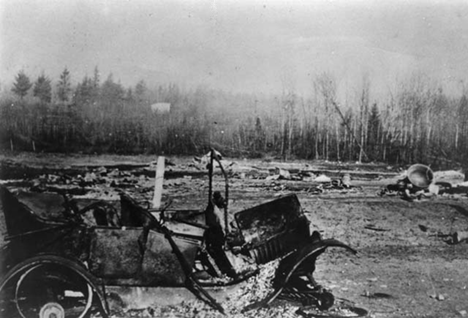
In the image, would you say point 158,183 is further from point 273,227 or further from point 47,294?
point 47,294

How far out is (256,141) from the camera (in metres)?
4.76

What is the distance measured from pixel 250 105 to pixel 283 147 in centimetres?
54

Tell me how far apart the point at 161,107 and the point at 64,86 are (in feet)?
3.18

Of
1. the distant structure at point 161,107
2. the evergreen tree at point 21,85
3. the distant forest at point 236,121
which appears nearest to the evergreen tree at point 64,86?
the distant forest at point 236,121

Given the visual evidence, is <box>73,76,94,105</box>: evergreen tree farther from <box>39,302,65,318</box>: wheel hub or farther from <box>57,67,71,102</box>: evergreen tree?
<box>39,302,65,318</box>: wheel hub

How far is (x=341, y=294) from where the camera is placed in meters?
4.61

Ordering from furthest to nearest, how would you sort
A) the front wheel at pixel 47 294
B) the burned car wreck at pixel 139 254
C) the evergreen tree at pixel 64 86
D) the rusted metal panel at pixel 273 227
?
the evergreen tree at pixel 64 86 < the rusted metal panel at pixel 273 227 < the burned car wreck at pixel 139 254 < the front wheel at pixel 47 294

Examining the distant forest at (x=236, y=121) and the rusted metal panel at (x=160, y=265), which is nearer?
the rusted metal panel at (x=160, y=265)

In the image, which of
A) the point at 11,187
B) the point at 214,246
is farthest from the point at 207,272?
the point at 11,187

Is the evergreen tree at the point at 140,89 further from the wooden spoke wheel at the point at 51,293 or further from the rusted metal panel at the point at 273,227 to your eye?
the wooden spoke wheel at the point at 51,293

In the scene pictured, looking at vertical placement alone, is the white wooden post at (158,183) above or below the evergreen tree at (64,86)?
below

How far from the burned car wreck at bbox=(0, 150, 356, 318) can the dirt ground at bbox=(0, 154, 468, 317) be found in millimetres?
250

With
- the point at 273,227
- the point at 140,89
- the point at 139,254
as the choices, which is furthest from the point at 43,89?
the point at 273,227

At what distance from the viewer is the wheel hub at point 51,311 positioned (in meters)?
4.13
